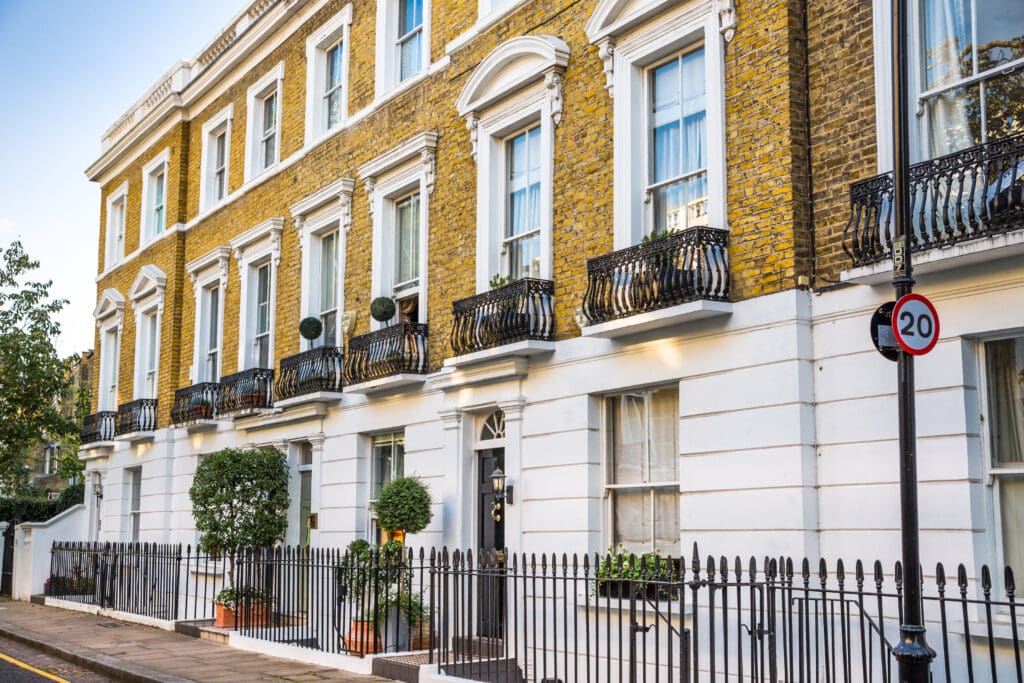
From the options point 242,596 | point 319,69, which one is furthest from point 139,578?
point 319,69

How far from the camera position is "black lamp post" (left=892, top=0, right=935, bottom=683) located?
7000mm

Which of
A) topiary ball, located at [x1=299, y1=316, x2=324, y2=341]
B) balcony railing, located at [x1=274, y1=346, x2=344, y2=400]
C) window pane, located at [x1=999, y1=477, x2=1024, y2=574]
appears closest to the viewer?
window pane, located at [x1=999, y1=477, x2=1024, y2=574]

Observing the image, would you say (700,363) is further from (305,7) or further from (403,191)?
(305,7)

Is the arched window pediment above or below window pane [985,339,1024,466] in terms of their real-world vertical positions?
above

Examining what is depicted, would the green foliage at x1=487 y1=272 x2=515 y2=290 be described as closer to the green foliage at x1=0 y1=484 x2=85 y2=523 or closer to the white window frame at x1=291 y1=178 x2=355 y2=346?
the white window frame at x1=291 y1=178 x2=355 y2=346

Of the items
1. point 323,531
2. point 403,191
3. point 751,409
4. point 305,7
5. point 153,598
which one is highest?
point 305,7

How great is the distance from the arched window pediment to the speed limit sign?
6955 millimetres

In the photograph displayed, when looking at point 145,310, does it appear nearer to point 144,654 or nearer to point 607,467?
point 144,654

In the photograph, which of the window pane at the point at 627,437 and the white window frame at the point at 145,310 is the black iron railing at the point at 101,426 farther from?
the window pane at the point at 627,437

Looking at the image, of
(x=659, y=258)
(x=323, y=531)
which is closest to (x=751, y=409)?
(x=659, y=258)

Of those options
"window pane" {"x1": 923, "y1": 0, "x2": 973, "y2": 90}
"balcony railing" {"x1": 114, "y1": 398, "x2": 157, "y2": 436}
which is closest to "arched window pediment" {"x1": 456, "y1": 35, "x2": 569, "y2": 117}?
"window pane" {"x1": 923, "y1": 0, "x2": 973, "y2": 90}

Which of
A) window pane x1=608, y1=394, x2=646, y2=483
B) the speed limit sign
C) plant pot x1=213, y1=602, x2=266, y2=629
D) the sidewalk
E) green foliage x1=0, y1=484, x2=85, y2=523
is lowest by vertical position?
the sidewalk

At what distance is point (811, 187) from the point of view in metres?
10.2

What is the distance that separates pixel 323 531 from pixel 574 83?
329 inches
